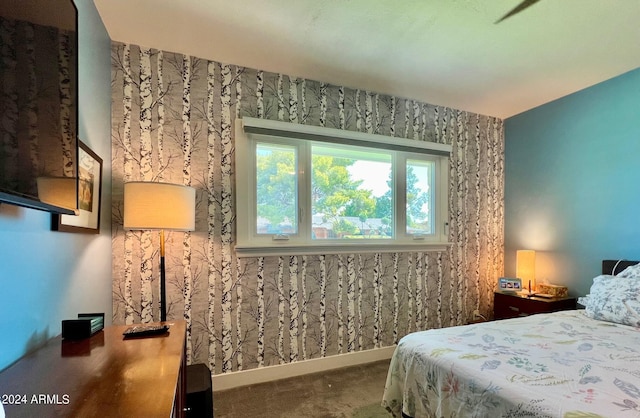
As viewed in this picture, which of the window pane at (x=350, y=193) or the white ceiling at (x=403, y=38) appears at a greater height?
the white ceiling at (x=403, y=38)

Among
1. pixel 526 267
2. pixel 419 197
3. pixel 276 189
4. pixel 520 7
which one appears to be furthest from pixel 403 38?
pixel 526 267

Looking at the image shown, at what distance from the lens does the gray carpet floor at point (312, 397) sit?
1957 mm

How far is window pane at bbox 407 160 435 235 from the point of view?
308 centimetres

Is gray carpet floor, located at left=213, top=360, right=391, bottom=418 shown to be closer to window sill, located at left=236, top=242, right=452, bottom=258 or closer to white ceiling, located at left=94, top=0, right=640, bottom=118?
window sill, located at left=236, top=242, right=452, bottom=258

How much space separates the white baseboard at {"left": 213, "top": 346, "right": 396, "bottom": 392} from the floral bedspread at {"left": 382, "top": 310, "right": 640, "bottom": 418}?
3.22ft

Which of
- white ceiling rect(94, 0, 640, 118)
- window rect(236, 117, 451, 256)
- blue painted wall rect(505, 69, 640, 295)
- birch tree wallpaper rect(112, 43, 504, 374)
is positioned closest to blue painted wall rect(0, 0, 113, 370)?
birch tree wallpaper rect(112, 43, 504, 374)

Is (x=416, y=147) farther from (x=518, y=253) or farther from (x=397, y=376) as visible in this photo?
(x=397, y=376)

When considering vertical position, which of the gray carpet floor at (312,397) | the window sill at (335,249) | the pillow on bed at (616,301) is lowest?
the gray carpet floor at (312,397)

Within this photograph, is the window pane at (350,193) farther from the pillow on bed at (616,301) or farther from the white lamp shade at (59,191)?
the white lamp shade at (59,191)

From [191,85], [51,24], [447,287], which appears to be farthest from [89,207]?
[447,287]

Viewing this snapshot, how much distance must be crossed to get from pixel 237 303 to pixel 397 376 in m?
1.27

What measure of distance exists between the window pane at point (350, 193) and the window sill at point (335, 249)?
12 centimetres

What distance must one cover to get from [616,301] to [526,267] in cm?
98

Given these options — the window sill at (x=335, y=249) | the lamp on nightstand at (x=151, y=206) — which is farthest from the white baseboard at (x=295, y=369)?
the lamp on nightstand at (x=151, y=206)
